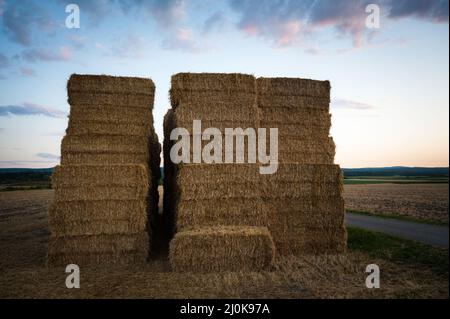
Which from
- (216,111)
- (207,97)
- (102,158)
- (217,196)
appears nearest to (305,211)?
(217,196)

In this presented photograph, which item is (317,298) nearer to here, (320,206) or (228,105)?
(320,206)

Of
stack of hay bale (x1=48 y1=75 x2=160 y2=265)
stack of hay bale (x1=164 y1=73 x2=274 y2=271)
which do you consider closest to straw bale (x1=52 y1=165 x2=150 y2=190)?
stack of hay bale (x1=48 y1=75 x2=160 y2=265)

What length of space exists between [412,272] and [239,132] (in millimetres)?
5338

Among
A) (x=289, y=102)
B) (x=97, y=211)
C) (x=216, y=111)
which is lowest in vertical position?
(x=97, y=211)

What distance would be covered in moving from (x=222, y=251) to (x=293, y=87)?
223 inches

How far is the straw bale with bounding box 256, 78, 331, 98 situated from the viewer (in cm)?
1102

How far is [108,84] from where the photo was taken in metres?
10.6

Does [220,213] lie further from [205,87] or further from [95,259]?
[205,87]

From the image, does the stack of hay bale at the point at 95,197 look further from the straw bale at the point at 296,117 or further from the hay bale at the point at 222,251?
the straw bale at the point at 296,117

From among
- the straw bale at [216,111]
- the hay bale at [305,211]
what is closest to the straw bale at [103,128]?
the straw bale at [216,111]

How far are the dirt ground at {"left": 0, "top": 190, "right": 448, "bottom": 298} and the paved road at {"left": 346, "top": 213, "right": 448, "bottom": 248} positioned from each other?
2.91 meters

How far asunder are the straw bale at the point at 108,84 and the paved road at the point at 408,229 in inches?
375

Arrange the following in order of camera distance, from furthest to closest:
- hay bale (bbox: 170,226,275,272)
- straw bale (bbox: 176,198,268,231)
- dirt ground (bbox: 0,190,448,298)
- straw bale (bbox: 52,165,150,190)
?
straw bale (bbox: 176,198,268,231)
straw bale (bbox: 52,165,150,190)
hay bale (bbox: 170,226,275,272)
dirt ground (bbox: 0,190,448,298)

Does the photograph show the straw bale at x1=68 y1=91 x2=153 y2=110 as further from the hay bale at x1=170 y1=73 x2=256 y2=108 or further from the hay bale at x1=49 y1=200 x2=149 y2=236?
the hay bale at x1=49 y1=200 x2=149 y2=236
